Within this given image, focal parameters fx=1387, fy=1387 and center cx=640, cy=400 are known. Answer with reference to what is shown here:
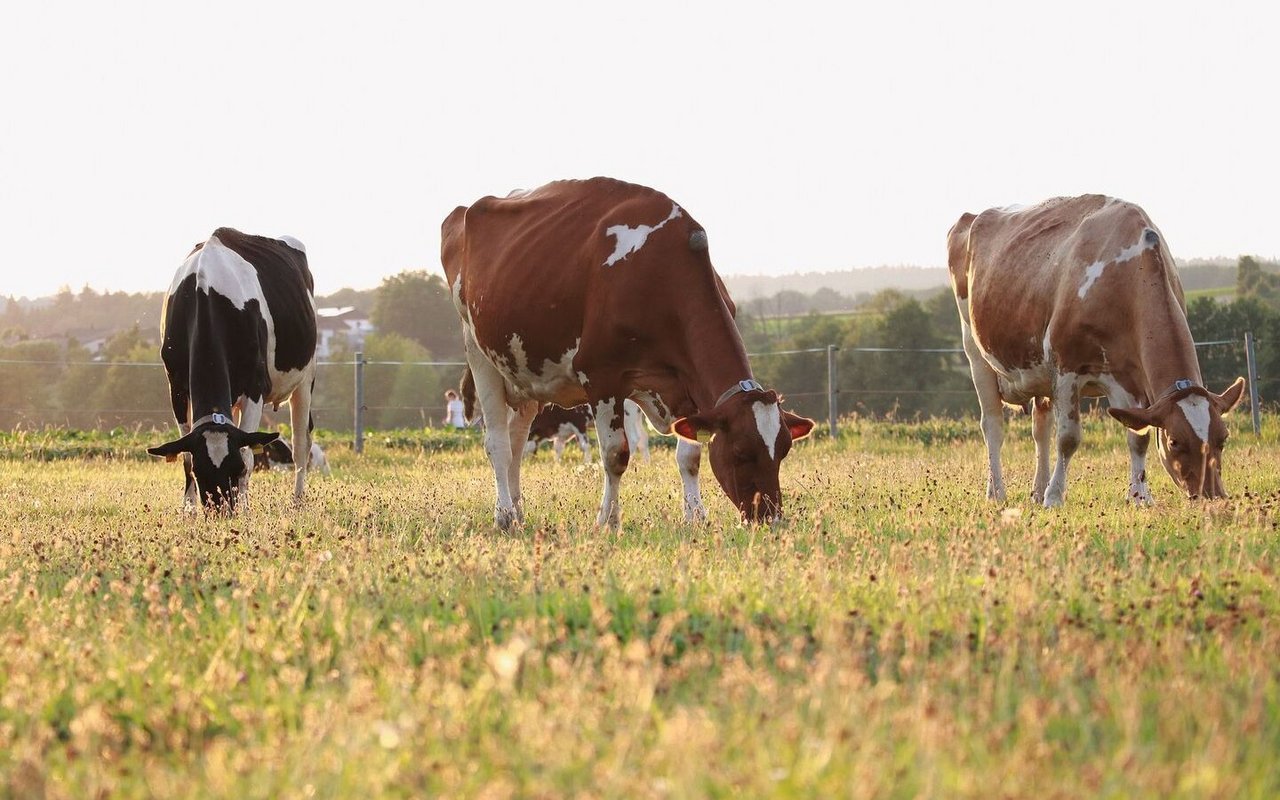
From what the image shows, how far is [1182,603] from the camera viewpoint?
5.34m

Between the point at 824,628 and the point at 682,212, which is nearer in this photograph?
the point at 824,628

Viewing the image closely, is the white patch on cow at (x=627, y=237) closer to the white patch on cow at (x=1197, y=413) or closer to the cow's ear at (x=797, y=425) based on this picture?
the cow's ear at (x=797, y=425)

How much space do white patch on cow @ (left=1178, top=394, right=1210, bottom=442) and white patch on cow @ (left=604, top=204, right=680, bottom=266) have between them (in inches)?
140

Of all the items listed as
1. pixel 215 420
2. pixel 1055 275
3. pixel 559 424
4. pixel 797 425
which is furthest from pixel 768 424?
pixel 559 424

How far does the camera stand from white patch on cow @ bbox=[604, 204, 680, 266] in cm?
881

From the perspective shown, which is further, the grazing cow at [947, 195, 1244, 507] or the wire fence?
the wire fence

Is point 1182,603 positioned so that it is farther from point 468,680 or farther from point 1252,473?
point 1252,473

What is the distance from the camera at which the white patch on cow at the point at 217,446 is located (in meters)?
9.86

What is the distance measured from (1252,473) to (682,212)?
6.17 m

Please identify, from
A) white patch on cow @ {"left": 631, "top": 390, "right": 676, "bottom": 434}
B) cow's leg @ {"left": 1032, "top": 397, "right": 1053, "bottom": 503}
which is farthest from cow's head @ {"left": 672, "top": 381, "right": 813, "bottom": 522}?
cow's leg @ {"left": 1032, "top": 397, "right": 1053, "bottom": 503}

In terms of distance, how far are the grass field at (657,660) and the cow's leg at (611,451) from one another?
79cm

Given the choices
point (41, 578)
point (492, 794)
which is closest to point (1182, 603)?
point (492, 794)

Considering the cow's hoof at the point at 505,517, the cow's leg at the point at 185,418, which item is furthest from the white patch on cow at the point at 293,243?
the cow's hoof at the point at 505,517

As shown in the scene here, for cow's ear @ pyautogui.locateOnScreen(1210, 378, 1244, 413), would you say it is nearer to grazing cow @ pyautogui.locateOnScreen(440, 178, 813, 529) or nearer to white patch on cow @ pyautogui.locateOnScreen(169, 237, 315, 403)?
grazing cow @ pyautogui.locateOnScreen(440, 178, 813, 529)
